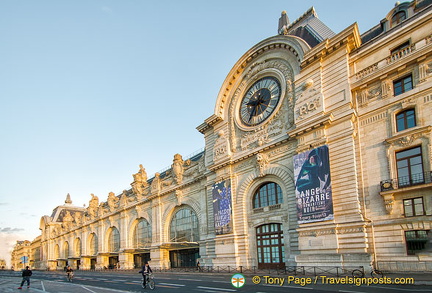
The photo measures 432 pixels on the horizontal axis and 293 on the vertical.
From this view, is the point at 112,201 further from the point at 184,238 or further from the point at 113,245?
the point at 184,238

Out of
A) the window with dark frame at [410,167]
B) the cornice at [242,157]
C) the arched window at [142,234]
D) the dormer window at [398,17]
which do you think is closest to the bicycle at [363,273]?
the window with dark frame at [410,167]

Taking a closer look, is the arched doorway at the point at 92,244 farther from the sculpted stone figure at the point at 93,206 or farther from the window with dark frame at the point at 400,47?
the window with dark frame at the point at 400,47

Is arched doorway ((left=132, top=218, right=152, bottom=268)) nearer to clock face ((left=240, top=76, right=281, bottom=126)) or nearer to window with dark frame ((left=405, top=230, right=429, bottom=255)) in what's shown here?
clock face ((left=240, top=76, right=281, bottom=126))

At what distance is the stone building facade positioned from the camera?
24.4 meters

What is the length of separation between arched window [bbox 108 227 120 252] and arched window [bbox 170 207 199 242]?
69.8 feet

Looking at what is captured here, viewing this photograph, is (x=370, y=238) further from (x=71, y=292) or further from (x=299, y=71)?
(x=71, y=292)

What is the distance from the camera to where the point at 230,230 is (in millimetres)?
36750

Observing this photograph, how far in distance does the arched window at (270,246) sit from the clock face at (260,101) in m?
10.6

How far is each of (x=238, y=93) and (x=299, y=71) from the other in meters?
8.43

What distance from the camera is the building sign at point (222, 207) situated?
37375 millimetres

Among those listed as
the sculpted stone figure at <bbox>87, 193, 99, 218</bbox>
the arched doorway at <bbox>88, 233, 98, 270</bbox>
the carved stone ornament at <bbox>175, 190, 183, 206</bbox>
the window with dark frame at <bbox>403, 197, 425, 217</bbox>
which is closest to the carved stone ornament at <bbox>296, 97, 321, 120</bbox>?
the window with dark frame at <bbox>403, 197, 425, 217</bbox>

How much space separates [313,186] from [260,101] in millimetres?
11519

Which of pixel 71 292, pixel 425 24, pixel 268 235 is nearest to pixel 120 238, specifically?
pixel 268 235

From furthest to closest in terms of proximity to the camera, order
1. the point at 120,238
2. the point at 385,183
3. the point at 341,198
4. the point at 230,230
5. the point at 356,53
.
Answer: the point at 120,238
the point at 230,230
the point at 356,53
the point at 341,198
the point at 385,183
